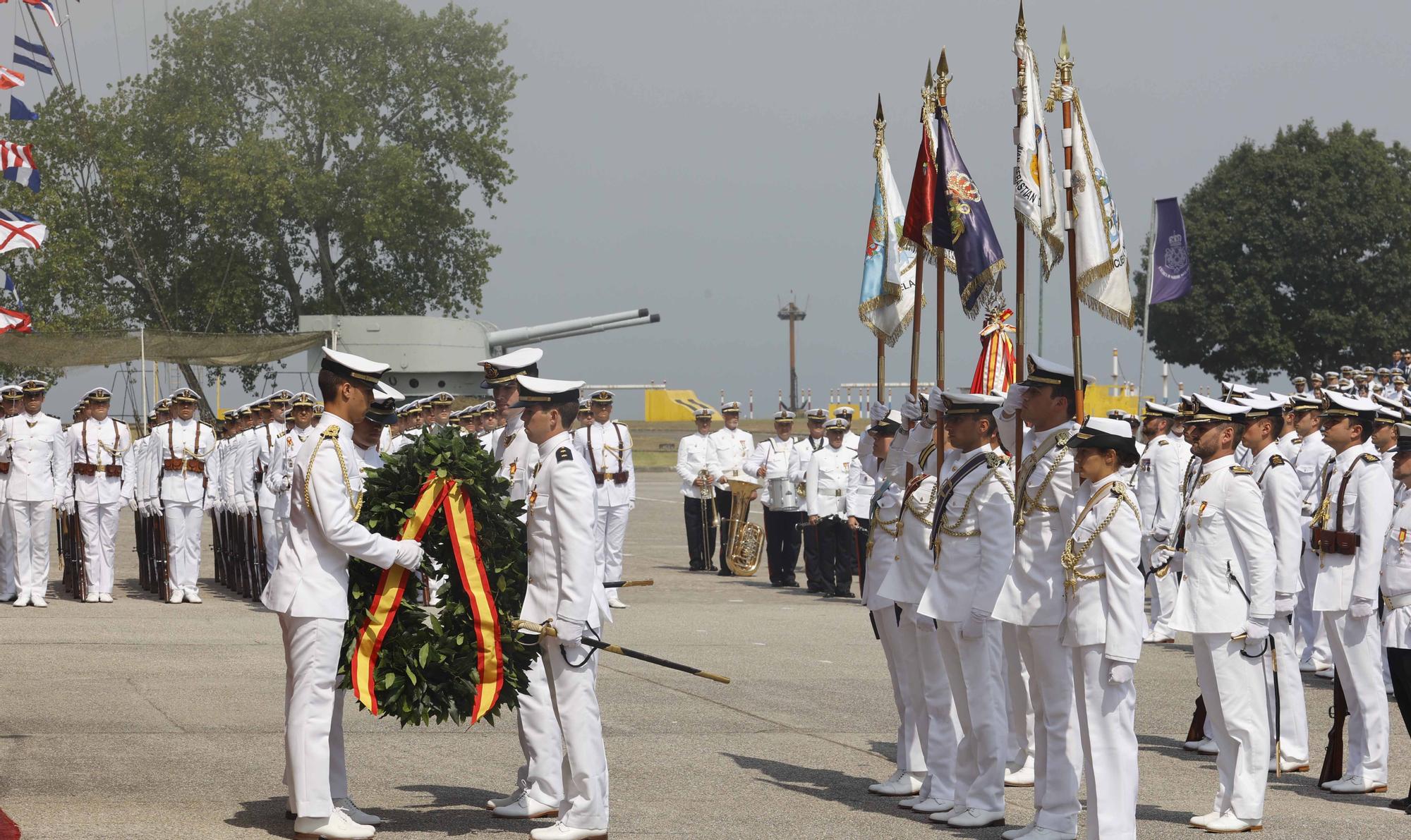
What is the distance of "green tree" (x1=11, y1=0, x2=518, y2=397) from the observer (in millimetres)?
44375

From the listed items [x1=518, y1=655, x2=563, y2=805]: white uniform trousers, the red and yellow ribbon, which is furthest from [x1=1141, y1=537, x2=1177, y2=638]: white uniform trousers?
the red and yellow ribbon

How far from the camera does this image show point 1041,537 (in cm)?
698

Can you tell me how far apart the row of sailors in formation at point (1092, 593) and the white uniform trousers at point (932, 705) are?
1cm

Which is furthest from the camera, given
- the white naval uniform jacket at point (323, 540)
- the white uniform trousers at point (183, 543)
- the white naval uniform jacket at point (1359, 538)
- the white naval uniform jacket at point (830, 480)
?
the white naval uniform jacket at point (830, 480)

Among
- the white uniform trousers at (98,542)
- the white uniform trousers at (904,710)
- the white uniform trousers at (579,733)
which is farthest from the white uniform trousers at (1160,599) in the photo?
the white uniform trousers at (98,542)

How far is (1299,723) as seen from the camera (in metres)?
8.70

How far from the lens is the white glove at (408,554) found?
21.8 ft

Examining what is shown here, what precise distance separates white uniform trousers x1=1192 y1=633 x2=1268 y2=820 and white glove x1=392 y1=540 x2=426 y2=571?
12.0 feet

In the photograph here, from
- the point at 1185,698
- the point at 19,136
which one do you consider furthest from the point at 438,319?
the point at 1185,698

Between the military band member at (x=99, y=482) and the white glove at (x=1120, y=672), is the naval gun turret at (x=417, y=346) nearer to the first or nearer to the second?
the military band member at (x=99, y=482)

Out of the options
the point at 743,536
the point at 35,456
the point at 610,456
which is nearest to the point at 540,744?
the point at 610,456

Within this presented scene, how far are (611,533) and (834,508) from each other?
100 inches

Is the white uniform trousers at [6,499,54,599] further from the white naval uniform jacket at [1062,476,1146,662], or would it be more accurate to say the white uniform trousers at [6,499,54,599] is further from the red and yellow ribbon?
the white naval uniform jacket at [1062,476,1146,662]

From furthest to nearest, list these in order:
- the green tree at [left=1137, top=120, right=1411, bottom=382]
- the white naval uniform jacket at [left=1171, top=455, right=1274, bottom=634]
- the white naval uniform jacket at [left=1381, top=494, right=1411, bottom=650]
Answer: the green tree at [left=1137, top=120, right=1411, bottom=382] < the white naval uniform jacket at [left=1381, top=494, right=1411, bottom=650] < the white naval uniform jacket at [left=1171, top=455, right=1274, bottom=634]
